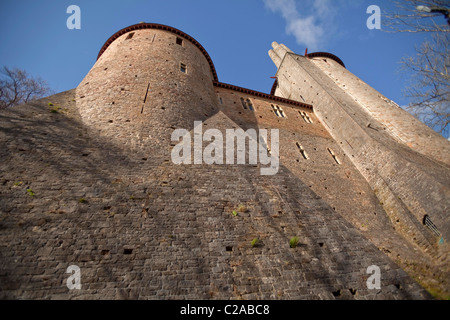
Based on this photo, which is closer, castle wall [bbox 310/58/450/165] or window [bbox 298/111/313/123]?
castle wall [bbox 310/58/450/165]

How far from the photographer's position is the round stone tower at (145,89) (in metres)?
7.60

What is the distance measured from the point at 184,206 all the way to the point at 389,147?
10570 mm

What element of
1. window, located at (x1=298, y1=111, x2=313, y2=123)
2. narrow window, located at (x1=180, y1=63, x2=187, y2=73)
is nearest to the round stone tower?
narrow window, located at (x1=180, y1=63, x2=187, y2=73)

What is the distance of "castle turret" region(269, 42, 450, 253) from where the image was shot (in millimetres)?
7512

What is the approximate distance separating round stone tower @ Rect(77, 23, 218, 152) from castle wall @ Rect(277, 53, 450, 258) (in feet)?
28.7

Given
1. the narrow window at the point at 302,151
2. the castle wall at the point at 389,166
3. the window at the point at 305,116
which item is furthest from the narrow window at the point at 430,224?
the window at the point at 305,116

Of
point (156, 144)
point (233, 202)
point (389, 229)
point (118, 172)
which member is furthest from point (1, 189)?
point (389, 229)

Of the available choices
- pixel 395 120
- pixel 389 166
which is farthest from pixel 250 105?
pixel 395 120

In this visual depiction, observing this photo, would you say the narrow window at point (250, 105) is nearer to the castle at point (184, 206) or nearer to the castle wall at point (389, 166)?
the castle at point (184, 206)

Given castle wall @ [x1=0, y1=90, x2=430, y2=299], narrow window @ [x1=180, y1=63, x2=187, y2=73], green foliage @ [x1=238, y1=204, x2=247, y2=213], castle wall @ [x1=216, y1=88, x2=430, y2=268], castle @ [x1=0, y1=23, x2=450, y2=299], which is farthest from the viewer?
narrow window @ [x1=180, y1=63, x2=187, y2=73]

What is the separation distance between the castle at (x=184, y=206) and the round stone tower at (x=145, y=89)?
0.23 feet

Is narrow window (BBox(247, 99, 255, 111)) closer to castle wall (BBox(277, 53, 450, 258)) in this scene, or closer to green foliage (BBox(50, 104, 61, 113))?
castle wall (BBox(277, 53, 450, 258))

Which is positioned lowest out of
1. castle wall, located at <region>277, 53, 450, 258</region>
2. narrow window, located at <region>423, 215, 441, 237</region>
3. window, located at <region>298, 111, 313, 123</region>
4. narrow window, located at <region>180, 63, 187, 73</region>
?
narrow window, located at <region>423, 215, 441, 237</region>
